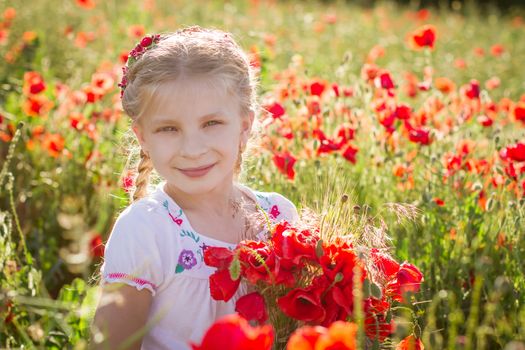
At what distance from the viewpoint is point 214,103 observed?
6.34ft

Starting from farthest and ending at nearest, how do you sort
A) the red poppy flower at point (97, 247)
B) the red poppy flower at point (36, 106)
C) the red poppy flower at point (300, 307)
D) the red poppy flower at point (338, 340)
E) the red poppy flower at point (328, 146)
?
the red poppy flower at point (36, 106), the red poppy flower at point (97, 247), the red poppy flower at point (328, 146), the red poppy flower at point (300, 307), the red poppy flower at point (338, 340)

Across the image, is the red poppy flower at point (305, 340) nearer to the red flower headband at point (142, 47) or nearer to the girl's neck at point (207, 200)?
the girl's neck at point (207, 200)

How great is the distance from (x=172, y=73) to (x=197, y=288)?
1.87 ft

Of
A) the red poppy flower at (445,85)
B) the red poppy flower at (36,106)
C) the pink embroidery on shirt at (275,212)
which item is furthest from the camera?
the red poppy flower at (445,85)

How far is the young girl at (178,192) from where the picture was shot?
184cm

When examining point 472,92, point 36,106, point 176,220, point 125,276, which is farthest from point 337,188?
point 36,106

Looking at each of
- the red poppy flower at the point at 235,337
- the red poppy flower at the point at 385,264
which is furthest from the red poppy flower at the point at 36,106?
the red poppy flower at the point at 235,337

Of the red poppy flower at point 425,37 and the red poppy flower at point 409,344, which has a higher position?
the red poppy flower at point 425,37

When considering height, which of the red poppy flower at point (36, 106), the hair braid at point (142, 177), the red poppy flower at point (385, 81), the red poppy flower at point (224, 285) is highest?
the red poppy flower at point (385, 81)

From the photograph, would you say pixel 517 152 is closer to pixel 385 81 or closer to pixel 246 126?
pixel 385 81

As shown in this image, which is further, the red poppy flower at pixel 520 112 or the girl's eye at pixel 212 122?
the red poppy flower at pixel 520 112

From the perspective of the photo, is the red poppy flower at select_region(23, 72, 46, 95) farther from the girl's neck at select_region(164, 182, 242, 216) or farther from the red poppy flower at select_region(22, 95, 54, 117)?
the girl's neck at select_region(164, 182, 242, 216)

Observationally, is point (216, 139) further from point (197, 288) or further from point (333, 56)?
point (333, 56)

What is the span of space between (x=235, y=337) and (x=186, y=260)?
990mm
